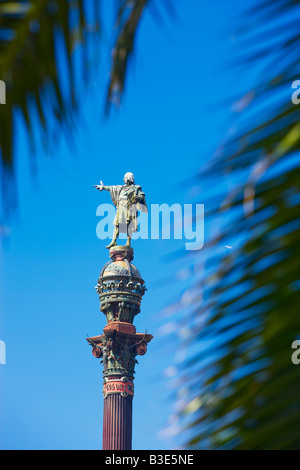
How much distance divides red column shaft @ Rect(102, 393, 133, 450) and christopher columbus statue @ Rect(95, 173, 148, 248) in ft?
17.0

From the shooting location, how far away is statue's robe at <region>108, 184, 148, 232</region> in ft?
81.5

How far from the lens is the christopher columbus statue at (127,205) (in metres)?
24.8

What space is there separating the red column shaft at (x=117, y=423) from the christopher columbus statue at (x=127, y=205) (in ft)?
17.0

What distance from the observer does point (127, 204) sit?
2491cm

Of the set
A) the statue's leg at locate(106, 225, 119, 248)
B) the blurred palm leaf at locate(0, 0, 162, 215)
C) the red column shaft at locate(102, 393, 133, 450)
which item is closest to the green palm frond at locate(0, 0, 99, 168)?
the blurred palm leaf at locate(0, 0, 162, 215)

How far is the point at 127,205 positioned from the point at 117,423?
23.3 ft

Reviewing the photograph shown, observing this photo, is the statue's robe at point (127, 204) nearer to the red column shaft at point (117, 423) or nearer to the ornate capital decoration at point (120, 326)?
the ornate capital decoration at point (120, 326)

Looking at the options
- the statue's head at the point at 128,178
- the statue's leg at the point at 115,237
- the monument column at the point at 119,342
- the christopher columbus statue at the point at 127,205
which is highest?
the statue's head at the point at 128,178

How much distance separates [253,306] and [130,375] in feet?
75.5

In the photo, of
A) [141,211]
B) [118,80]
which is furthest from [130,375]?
[118,80]

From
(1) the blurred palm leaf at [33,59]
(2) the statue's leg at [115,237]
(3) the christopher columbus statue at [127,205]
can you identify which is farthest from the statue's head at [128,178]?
(1) the blurred palm leaf at [33,59]

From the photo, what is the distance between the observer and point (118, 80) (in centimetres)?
182

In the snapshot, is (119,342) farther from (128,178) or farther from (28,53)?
(28,53)

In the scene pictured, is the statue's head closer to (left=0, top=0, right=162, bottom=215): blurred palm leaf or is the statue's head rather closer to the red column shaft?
the red column shaft
